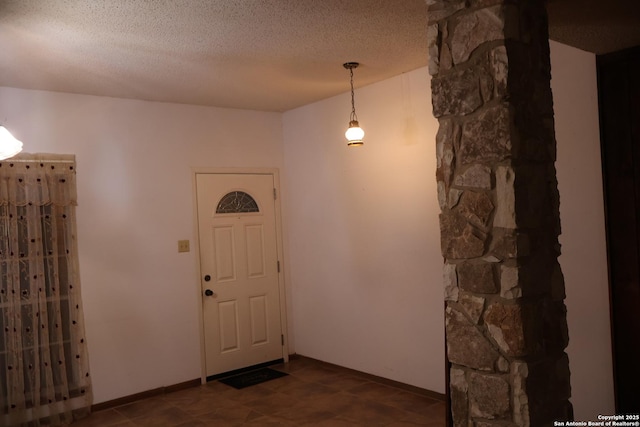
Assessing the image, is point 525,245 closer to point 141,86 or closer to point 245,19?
point 245,19

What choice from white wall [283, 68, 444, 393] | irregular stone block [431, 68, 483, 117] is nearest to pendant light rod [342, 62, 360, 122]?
white wall [283, 68, 444, 393]

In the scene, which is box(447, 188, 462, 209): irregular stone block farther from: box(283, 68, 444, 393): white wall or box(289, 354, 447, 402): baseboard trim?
box(289, 354, 447, 402): baseboard trim

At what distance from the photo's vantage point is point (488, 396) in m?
2.12

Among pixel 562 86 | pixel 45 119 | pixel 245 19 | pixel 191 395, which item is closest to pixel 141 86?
pixel 45 119

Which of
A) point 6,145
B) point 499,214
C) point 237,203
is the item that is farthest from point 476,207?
point 237,203

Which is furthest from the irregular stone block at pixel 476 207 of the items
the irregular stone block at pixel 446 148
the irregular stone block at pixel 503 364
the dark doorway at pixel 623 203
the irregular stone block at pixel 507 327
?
the dark doorway at pixel 623 203

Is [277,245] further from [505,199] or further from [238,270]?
[505,199]

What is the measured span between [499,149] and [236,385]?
3793 mm

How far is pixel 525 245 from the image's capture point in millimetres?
2055

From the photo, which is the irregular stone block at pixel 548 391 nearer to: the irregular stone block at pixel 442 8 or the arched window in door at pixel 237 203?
the irregular stone block at pixel 442 8

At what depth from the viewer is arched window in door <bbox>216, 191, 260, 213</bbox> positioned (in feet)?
17.4

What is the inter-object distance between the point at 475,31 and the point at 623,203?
76.2 inches

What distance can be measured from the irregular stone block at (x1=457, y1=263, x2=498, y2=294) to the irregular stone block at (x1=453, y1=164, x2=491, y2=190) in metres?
0.32

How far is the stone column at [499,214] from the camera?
2039mm
